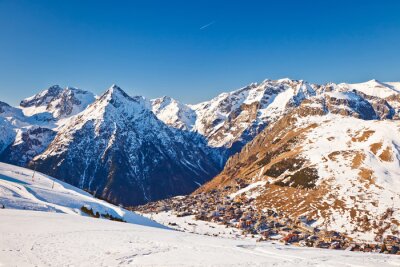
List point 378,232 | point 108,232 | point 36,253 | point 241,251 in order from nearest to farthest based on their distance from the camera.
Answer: point 36,253 → point 241,251 → point 108,232 → point 378,232

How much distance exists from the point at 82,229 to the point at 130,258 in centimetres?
2145

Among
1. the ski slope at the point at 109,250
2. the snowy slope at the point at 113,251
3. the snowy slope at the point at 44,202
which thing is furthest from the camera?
the snowy slope at the point at 44,202

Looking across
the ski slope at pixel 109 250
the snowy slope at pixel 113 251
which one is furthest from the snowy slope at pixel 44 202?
the snowy slope at pixel 113 251

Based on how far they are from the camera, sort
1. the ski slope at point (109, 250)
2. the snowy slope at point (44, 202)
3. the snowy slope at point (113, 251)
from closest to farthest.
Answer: the snowy slope at point (113, 251) < the ski slope at point (109, 250) < the snowy slope at point (44, 202)

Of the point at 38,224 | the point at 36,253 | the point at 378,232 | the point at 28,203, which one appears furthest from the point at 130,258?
the point at 378,232

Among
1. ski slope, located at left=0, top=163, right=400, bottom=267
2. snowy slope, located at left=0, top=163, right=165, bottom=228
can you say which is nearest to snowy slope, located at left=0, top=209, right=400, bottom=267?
ski slope, located at left=0, top=163, right=400, bottom=267

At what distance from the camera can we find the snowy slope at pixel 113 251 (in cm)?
3853

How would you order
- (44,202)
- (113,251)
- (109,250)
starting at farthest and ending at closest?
(44,202) → (109,250) → (113,251)

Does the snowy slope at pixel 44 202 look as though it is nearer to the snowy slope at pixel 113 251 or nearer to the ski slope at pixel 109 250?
the ski slope at pixel 109 250

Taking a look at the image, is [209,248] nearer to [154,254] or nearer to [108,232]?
[154,254]

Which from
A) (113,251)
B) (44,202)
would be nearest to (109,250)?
(113,251)

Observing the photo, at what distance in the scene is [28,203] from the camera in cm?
9119

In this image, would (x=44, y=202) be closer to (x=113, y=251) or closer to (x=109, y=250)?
(x=109, y=250)

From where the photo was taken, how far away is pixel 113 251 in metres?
43.7
